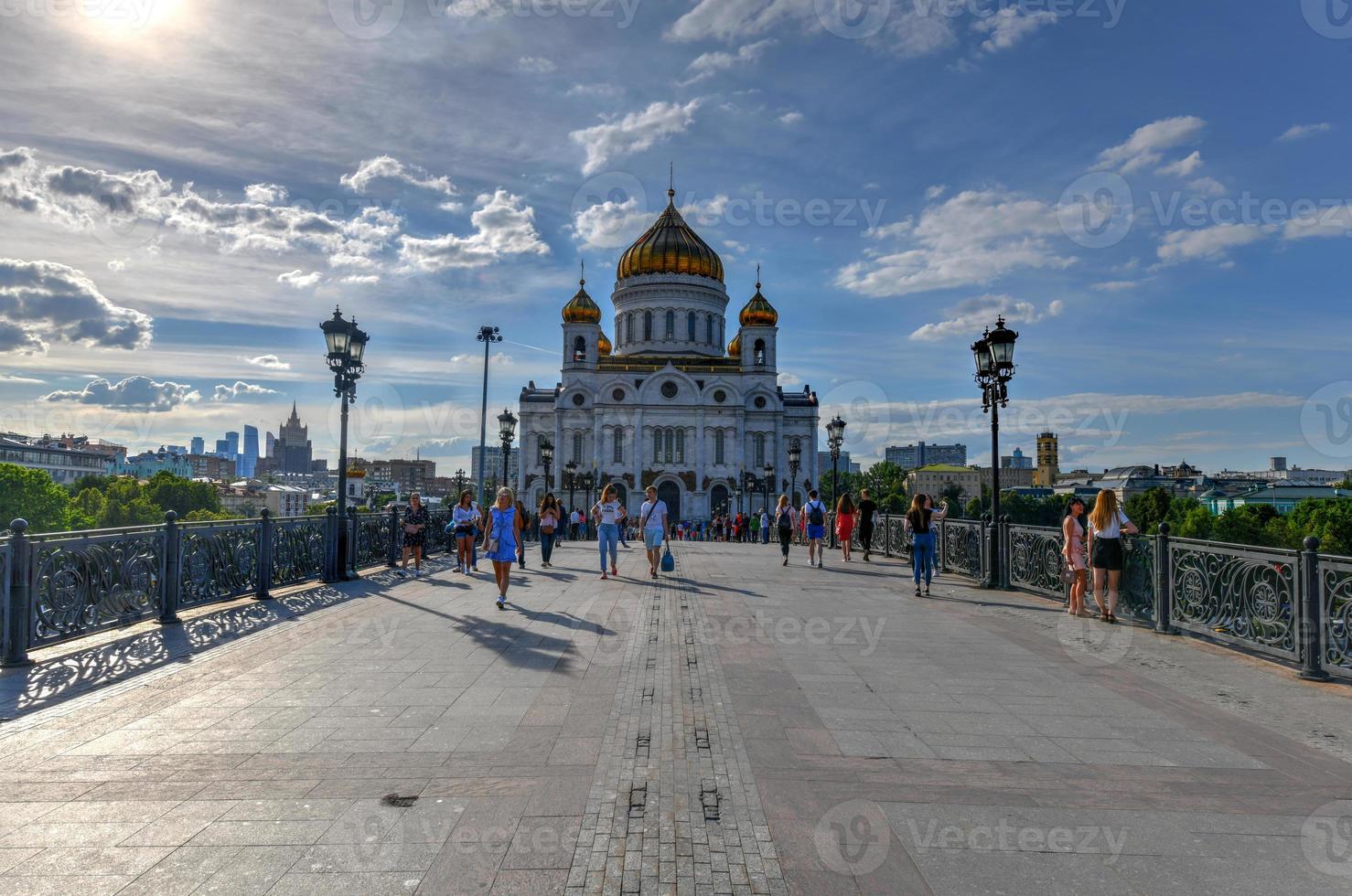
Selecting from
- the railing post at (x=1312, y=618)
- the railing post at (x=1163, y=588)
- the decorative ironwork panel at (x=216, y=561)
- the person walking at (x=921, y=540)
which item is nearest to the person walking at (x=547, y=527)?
the decorative ironwork panel at (x=216, y=561)

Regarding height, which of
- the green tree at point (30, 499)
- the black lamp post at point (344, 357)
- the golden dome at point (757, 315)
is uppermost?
the golden dome at point (757, 315)

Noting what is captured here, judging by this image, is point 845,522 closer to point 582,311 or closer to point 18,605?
point 18,605

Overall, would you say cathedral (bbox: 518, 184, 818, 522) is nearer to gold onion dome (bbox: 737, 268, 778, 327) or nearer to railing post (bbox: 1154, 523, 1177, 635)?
gold onion dome (bbox: 737, 268, 778, 327)

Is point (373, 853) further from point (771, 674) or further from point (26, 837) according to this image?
point (771, 674)

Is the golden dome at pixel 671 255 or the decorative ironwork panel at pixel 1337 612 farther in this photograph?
the golden dome at pixel 671 255

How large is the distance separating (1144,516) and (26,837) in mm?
87958

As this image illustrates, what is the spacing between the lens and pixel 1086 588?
449 inches

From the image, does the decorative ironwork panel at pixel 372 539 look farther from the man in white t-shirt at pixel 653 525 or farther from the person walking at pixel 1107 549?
the person walking at pixel 1107 549

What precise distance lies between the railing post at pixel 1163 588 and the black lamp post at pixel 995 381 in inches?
157

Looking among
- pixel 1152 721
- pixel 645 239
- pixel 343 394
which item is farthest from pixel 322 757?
pixel 645 239

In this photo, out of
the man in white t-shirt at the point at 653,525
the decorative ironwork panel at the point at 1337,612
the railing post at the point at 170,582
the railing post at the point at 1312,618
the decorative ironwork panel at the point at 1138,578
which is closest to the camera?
the decorative ironwork panel at the point at 1337,612

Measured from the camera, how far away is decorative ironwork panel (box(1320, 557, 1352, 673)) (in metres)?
6.99

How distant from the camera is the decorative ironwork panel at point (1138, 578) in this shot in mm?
9844

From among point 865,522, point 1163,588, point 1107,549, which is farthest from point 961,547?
point 1163,588
